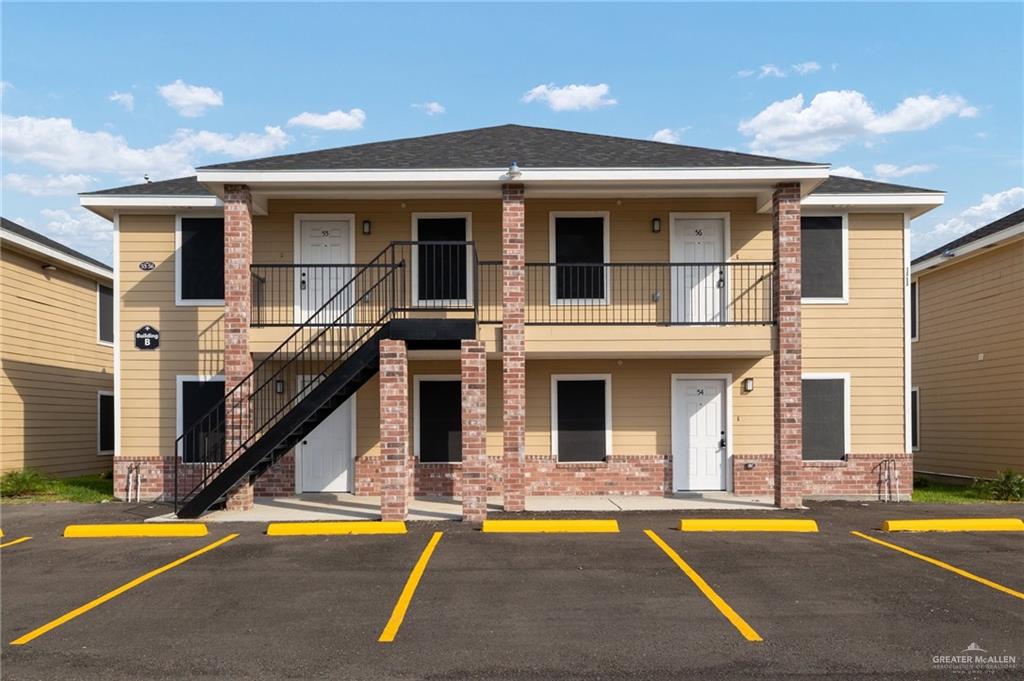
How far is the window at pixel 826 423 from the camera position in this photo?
1509cm

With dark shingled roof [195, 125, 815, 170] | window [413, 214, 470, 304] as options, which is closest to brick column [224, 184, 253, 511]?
dark shingled roof [195, 125, 815, 170]

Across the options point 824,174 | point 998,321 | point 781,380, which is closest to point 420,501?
point 781,380

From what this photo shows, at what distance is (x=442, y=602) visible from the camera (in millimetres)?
7867

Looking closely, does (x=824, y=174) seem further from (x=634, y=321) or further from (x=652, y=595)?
(x=652, y=595)

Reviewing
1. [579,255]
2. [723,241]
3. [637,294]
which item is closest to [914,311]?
[723,241]

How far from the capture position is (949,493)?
16.6 metres

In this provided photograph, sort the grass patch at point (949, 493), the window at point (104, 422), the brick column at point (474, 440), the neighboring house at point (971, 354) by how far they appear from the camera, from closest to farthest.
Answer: the brick column at point (474, 440), the grass patch at point (949, 493), the neighboring house at point (971, 354), the window at point (104, 422)

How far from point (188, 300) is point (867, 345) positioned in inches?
471

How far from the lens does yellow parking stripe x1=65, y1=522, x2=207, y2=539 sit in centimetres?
1137

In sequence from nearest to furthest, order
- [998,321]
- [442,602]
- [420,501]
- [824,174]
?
1. [442,602]
2. [824,174]
3. [420,501]
4. [998,321]

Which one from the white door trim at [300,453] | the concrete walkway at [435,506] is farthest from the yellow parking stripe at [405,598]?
the white door trim at [300,453]

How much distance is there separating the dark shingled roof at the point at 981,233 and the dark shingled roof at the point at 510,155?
6.51 meters

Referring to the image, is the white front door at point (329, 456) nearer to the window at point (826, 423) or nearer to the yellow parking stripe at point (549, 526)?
the yellow parking stripe at point (549, 526)

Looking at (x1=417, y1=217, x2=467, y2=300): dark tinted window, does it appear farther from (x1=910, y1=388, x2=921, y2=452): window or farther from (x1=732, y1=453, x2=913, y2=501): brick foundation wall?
(x1=910, y1=388, x2=921, y2=452): window
